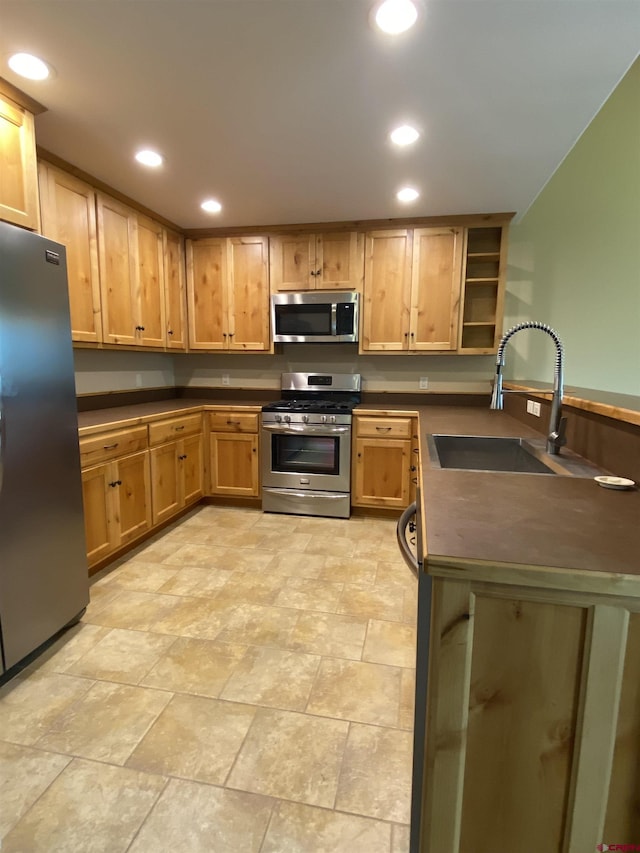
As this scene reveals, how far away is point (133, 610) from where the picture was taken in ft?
7.02

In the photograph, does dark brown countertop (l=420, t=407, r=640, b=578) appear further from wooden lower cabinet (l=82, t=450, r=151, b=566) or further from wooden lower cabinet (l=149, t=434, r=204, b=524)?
wooden lower cabinet (l=149, t=434, r=204, b=524)

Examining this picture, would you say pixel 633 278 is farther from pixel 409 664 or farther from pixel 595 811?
pixel 595 811

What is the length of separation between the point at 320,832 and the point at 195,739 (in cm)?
50

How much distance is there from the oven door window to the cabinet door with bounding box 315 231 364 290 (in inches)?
51.0

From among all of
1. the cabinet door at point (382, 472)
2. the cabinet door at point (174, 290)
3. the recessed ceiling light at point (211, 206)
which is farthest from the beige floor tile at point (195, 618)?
the recessed ceiling light at point (211, 206)

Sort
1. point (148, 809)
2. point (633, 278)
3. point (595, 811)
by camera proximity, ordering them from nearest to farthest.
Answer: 1. point (595, 811)
2. point (148, 809)
3. point (633, 278)

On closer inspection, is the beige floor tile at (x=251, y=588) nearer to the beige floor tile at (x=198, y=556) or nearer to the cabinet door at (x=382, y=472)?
the beige floor tile at (x=198, y=556)

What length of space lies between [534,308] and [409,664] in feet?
10.2

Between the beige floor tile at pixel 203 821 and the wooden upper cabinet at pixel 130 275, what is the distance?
8.24 feet

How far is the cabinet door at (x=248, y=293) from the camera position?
11.9 feet

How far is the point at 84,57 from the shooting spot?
161 centimetres

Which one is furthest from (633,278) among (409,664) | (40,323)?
(40,323)

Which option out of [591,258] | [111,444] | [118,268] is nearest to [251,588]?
[111,444]

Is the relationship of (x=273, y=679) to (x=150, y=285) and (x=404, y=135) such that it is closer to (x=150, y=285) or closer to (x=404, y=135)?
(x=404, y=135)
